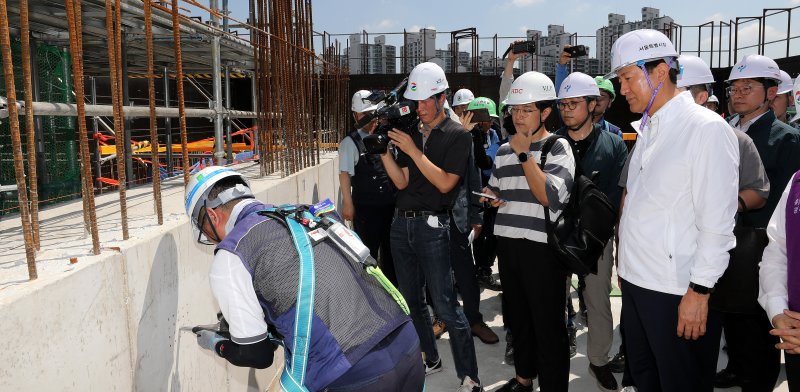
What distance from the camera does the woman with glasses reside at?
11.3ft

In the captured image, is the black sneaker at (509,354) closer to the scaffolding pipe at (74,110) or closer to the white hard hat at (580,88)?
the white hard hat at (580,88)

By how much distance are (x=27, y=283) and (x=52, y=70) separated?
5.12m

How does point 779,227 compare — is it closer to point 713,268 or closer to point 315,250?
point 713,268

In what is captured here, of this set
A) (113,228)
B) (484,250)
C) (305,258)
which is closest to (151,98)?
(113,228)

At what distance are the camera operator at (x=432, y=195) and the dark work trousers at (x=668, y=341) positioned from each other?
130 centimetres

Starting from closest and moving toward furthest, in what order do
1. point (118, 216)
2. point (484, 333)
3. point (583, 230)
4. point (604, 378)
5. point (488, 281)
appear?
point (118, 216), point (583, 230), point (604, 378), point (484, 333), point (488, 281)

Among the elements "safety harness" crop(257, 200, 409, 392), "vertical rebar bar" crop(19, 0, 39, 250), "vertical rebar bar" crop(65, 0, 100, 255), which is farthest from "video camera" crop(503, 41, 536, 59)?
"vertical rebar bar" crop(19, 0, 39, 250)

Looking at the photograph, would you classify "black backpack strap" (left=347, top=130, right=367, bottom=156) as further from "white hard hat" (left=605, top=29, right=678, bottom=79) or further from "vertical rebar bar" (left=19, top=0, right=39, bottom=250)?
"vertical rebar bar" (left=19, top=0, right=39, bottom=250)

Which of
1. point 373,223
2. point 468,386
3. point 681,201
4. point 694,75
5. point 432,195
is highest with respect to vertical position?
point 694,75

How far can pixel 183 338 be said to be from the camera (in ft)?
8.87

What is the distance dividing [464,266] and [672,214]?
2.28m

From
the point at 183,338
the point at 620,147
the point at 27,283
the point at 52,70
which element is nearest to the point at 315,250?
→ the point at 27,283

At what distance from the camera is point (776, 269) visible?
2.29 m

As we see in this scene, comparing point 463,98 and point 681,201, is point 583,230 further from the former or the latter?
point 463,98
